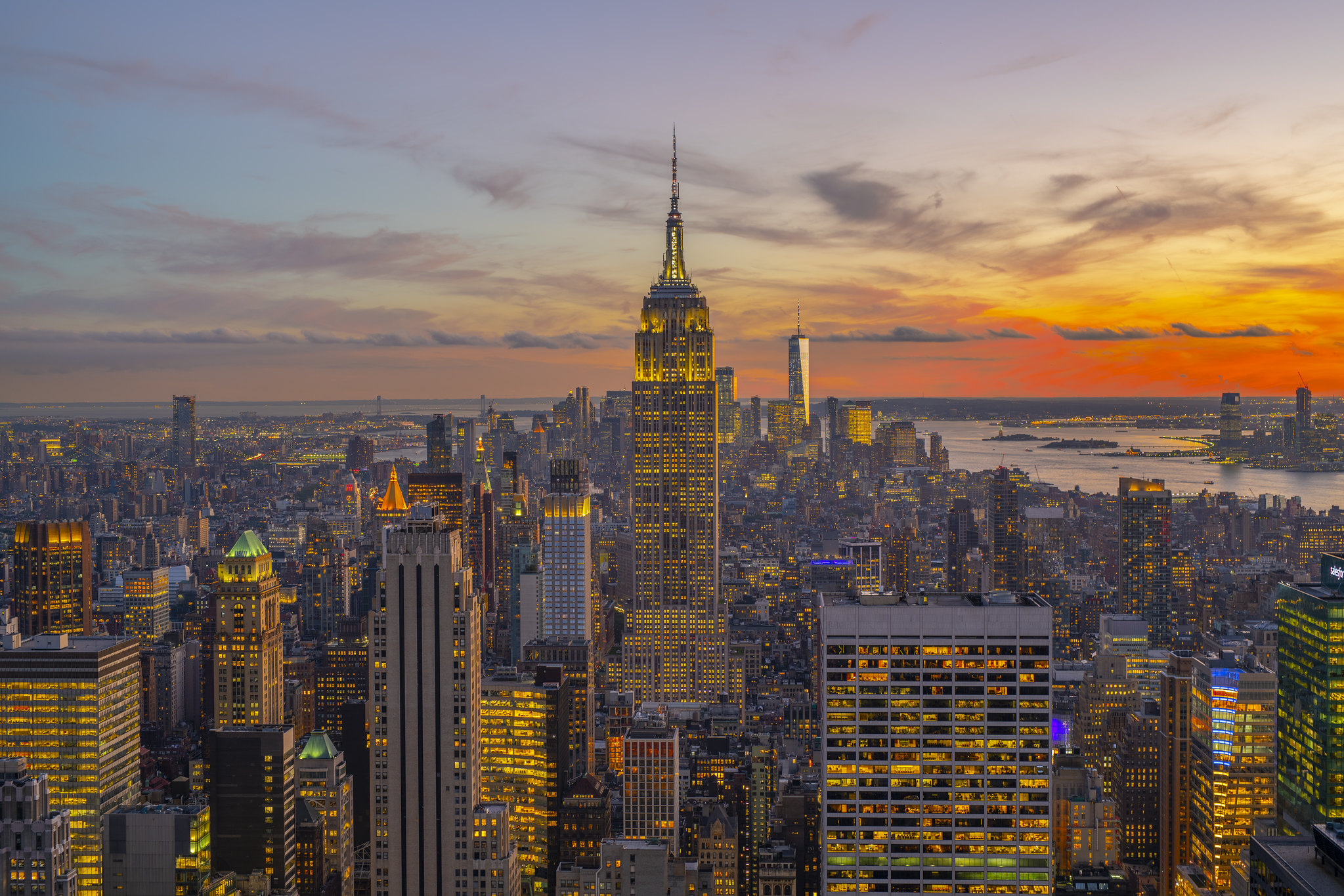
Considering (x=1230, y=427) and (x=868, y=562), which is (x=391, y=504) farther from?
(x=1230, y=427)

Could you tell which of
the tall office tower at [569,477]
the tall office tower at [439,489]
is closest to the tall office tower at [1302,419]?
the tall office tower at [569,477]

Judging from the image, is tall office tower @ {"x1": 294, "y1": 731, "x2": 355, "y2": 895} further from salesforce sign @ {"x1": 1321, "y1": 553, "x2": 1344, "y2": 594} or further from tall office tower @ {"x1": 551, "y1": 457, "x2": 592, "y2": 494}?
tall office tower @ {"x1": 551, "y1": 457, "x2": 592, "y2": 494}

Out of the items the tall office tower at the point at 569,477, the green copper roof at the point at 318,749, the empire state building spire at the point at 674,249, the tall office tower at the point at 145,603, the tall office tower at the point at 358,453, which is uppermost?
the empire state building spire at the point at 674,249

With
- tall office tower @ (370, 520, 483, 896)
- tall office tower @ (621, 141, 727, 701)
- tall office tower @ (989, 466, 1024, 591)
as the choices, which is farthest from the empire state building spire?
tall office tower @ (370, 520, 483, 896)

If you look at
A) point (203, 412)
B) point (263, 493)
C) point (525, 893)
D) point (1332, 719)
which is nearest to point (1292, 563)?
point (1332, 719)

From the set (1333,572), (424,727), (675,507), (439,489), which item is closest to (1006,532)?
(675,507)

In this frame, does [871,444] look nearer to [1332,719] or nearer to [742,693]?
[742,693]

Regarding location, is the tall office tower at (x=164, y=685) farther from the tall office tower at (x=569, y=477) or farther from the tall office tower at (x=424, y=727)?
the tall office tower at (x=569, y=477)
